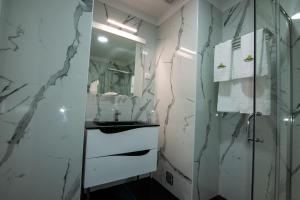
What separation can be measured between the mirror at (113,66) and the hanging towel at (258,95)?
4.14 ft

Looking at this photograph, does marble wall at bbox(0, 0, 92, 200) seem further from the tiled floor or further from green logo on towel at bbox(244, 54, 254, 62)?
green logo on towel at bbox(244, 54, 254, 62)

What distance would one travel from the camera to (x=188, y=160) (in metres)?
1.64

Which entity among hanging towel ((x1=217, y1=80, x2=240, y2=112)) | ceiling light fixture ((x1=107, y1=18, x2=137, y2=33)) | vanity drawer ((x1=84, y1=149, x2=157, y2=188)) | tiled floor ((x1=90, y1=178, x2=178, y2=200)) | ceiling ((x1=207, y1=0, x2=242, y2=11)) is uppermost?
ceiling ((x1=207, y1=0, x2=242, y2=11))

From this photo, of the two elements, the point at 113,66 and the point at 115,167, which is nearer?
the point at 115,167

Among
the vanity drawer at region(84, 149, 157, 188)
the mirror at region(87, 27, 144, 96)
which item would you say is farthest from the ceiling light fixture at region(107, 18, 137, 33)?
the vanity drawer at region(84, 149, 157, 188)

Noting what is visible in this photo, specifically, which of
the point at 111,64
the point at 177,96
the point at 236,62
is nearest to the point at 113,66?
the point at 111,64

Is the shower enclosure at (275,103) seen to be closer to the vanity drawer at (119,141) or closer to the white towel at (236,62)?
the white towel at (236,62)

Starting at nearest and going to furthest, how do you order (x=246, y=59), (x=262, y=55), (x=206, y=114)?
(x=262, y=55) < (x=246, y=59) < (x=206, y=114)

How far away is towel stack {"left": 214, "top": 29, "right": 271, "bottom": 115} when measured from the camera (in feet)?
4.10

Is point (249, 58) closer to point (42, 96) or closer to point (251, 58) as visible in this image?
point (251, 58)

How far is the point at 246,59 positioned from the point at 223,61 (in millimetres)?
227

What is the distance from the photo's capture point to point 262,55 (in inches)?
49.2

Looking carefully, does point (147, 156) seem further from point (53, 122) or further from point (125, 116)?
point (53, 122)

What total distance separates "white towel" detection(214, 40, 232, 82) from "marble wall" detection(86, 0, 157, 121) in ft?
3.11
